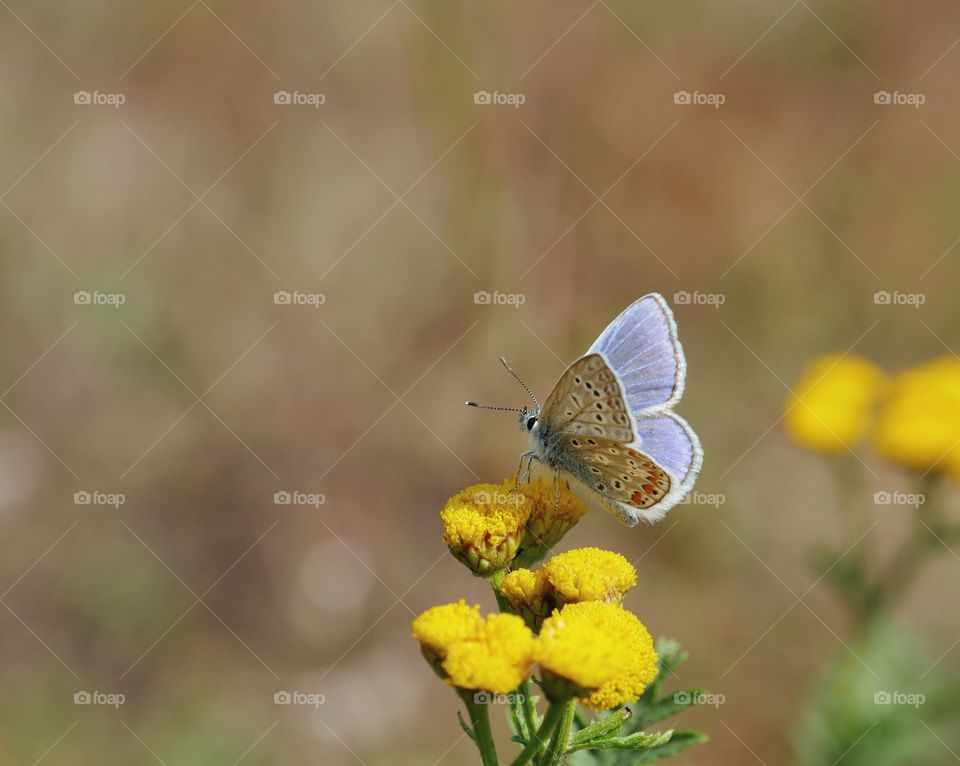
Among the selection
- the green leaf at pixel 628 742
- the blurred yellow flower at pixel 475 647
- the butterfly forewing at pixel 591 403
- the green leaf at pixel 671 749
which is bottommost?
the green leaf at pixel 671 749

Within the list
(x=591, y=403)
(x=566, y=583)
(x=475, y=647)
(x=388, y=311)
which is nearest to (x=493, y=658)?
(x=475, y=647)

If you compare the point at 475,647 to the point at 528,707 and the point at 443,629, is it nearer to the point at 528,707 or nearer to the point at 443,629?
the point at 443,629

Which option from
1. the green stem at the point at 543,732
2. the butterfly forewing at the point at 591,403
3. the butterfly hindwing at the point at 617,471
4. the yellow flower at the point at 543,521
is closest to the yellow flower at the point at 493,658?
the green stem at the point at 543,732

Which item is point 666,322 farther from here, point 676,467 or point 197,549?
point 197,549

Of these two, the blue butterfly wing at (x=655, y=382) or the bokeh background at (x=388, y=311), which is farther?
the bokeh background at (x=388, y=311)

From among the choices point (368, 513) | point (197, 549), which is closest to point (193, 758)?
point (197, 549)

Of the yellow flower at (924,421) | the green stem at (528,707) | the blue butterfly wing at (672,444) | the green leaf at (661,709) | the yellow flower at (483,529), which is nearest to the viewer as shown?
the green stem at (528,707)

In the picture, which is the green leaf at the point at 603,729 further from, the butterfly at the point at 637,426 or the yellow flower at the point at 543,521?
the butterfly at the point at 637,426

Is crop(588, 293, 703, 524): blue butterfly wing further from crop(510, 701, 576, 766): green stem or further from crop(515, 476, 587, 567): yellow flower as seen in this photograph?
crop(510, 701, 576, 766): green stem
